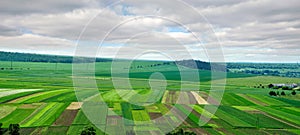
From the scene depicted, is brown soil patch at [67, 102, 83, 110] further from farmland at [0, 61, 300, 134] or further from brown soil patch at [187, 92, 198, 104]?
brown soil patch at [187, 92, 198, 104]

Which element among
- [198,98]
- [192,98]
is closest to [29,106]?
[192,98]

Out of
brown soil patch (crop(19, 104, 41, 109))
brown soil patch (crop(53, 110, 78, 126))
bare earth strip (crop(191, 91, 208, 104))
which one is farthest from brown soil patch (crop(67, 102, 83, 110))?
bare earth strip (crop(191, 91, 208, 104))

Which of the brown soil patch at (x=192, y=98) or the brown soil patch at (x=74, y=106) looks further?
the brown soil patch at (x=192, y=98)

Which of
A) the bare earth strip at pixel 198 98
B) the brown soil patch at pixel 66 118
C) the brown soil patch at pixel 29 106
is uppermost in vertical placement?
the bare earth strip at pixel 198 98

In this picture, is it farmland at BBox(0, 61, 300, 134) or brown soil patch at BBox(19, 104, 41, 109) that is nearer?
farmland at BBox(0, 61, 300, 134)

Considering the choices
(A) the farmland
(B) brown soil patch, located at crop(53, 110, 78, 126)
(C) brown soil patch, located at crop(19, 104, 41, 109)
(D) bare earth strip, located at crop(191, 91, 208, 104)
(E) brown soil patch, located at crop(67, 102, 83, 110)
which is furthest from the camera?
(D) bare earth strip, located at crop(191, 91, 208, 104)

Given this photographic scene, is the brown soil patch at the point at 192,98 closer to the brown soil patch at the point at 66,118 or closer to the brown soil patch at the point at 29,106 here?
the brown soil patch at the point at 66,118

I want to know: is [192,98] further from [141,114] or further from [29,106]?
[29,106]

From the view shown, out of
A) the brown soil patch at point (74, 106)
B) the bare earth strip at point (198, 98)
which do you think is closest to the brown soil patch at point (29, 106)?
the brown soil patch at point (74, 106)
